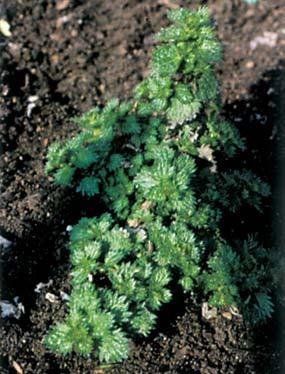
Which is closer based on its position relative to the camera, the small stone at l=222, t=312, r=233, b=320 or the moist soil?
the moist soil

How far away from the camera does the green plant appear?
296 centimetres

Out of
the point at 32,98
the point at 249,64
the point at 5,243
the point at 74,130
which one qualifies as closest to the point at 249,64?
the point at 249,64

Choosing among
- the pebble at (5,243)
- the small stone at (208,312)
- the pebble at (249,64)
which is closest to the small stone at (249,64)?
the pebble at (249,64)

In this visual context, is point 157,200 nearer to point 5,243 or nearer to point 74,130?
point 5,243

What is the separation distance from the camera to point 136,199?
3312 millimetres

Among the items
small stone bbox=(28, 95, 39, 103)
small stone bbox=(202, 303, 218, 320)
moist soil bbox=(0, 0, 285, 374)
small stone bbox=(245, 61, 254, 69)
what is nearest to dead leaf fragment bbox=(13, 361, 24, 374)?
moist soil bbox=(0, 0, 285, 374)

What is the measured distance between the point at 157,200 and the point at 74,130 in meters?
1.31

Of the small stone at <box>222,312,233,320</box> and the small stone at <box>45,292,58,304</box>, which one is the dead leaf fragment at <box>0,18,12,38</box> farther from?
the small stone at <box>222,312,233,320</box>

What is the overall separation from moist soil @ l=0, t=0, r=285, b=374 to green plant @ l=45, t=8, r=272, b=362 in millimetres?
228

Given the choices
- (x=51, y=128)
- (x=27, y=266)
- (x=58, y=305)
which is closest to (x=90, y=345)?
(x=58, y=305)

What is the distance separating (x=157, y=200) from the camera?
304cm

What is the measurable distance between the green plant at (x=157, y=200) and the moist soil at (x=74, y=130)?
228 millimetres

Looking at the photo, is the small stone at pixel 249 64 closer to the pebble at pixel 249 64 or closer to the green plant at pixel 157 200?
the pebble at pixel 249 64

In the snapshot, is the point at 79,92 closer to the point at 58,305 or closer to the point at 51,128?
the point at 51,128
